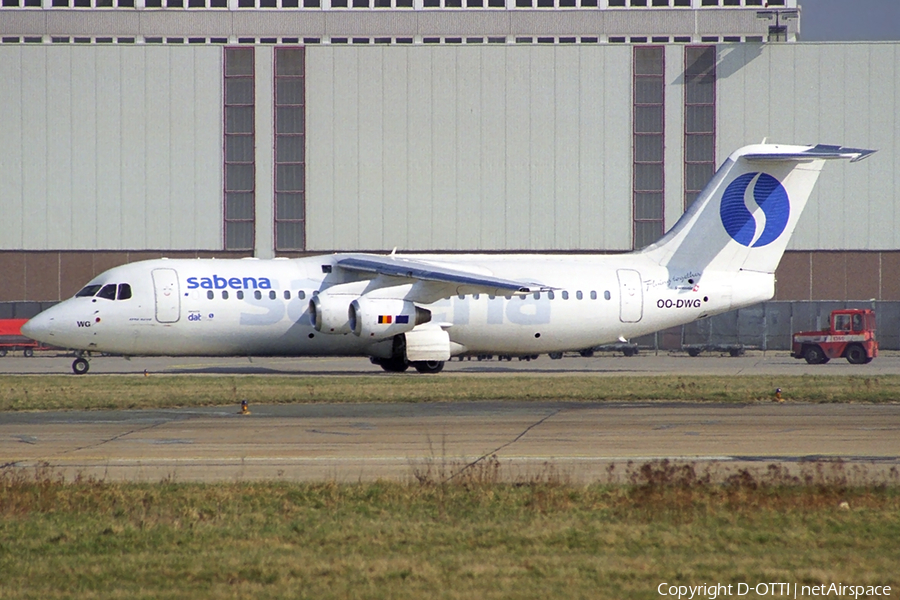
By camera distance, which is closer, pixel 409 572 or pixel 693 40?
pixel 409 572

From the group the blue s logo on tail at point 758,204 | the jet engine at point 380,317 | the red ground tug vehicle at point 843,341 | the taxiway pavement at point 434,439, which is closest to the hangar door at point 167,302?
the jet engine at point 380,317

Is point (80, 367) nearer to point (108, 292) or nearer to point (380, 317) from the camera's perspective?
point (108, 292)

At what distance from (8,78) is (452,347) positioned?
36212 mm

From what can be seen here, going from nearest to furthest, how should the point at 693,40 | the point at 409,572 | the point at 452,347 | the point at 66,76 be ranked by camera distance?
1. the point at 409,572
2. the point at 452,347
3. the point at 66,76
4. the point at 693,40

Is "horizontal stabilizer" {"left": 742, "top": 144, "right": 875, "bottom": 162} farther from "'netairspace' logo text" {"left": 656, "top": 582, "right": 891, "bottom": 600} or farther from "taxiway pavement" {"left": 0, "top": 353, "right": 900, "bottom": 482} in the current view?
"'netairspace' logo text" {"left": 656, "top": 582, "right": 891, "bottom": 600}

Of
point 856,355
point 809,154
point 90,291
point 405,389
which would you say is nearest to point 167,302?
point 90,291

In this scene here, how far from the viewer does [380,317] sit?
33.0 m

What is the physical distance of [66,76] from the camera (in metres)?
58.9

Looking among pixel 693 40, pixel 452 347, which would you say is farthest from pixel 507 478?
pixel 693 40

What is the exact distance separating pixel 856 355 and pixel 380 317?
73.3 ft

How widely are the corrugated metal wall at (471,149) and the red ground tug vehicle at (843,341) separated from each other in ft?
50.3

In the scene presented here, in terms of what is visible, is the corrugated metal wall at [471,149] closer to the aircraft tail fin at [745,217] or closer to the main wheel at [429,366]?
the aircraft tail fin at [745,217]

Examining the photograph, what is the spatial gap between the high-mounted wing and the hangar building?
80.6ft

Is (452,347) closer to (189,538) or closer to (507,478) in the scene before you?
(507,478)
